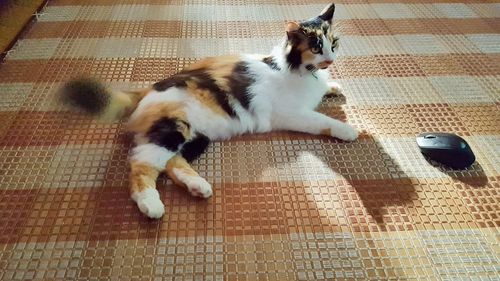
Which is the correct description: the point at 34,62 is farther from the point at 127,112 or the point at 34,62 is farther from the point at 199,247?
the point at 199,247

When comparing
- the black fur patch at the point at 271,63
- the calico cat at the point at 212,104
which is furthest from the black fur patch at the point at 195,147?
the black fur patch at the point at 271,63

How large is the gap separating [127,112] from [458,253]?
1035mm

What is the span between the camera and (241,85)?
50.8 inches

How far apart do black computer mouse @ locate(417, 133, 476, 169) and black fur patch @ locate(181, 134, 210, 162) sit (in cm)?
70

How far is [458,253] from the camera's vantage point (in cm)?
99

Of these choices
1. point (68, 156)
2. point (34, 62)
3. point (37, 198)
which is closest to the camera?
point (37, 198)

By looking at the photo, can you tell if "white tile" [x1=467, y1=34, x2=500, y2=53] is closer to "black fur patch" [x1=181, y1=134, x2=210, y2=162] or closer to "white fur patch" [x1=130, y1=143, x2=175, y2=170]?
"black fur patch" [x1=181, y1=134, x2=210, y2=162]

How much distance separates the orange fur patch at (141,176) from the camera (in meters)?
1.07

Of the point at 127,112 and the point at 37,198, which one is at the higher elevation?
the point at 127,112

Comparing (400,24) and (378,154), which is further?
(400,24)

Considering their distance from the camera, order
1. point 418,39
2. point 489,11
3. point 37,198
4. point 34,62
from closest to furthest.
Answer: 1. point 37,198
2. point 34,62
3. point 418,39
4. point 489,11

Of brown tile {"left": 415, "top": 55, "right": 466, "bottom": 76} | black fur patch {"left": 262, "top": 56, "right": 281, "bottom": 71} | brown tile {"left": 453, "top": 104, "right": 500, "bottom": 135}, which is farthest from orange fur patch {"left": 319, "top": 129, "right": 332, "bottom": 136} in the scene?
brown tile {"left": 415, "top": 55, "right": 466, "bottom": 76}

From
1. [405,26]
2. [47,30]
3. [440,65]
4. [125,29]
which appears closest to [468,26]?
[405,26]

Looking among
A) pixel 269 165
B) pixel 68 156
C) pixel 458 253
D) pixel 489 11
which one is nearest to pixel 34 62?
pixel 68 156
